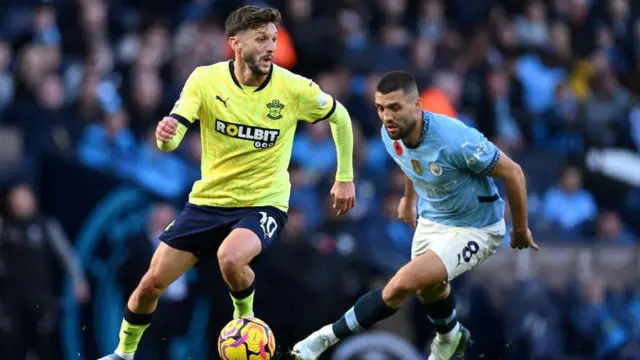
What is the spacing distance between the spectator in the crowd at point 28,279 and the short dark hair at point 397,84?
18.4 feet

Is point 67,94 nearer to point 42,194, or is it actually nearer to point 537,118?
point 42,194

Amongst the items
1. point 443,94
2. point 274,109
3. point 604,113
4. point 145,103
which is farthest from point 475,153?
point 604,113

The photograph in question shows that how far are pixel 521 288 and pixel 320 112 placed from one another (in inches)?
245

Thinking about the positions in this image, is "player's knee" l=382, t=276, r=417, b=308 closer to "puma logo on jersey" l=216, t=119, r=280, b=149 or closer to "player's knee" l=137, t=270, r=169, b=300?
"puma logo on jersey" l=216, t=119, r=280, b=149

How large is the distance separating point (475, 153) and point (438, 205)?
0.67 meters

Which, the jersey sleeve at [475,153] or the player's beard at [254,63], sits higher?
the player's beard at [254,63]

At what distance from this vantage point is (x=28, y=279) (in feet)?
45.6

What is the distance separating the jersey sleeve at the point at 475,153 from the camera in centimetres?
980

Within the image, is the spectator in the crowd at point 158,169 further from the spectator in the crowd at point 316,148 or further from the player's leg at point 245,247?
the player's leg at point 245,247

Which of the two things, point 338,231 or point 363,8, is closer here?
point 338,231

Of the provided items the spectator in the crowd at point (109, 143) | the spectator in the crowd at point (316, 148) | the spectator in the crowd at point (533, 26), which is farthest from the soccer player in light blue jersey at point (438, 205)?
the spectator in the crowd at point (533, 26)

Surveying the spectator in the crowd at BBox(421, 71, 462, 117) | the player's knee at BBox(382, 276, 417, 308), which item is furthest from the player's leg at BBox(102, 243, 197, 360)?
the spectator in the crowd at BBox(421, 71, 462, 117)

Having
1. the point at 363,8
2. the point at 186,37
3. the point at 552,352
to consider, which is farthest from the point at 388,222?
the point at 363,8

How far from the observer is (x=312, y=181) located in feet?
51.3
